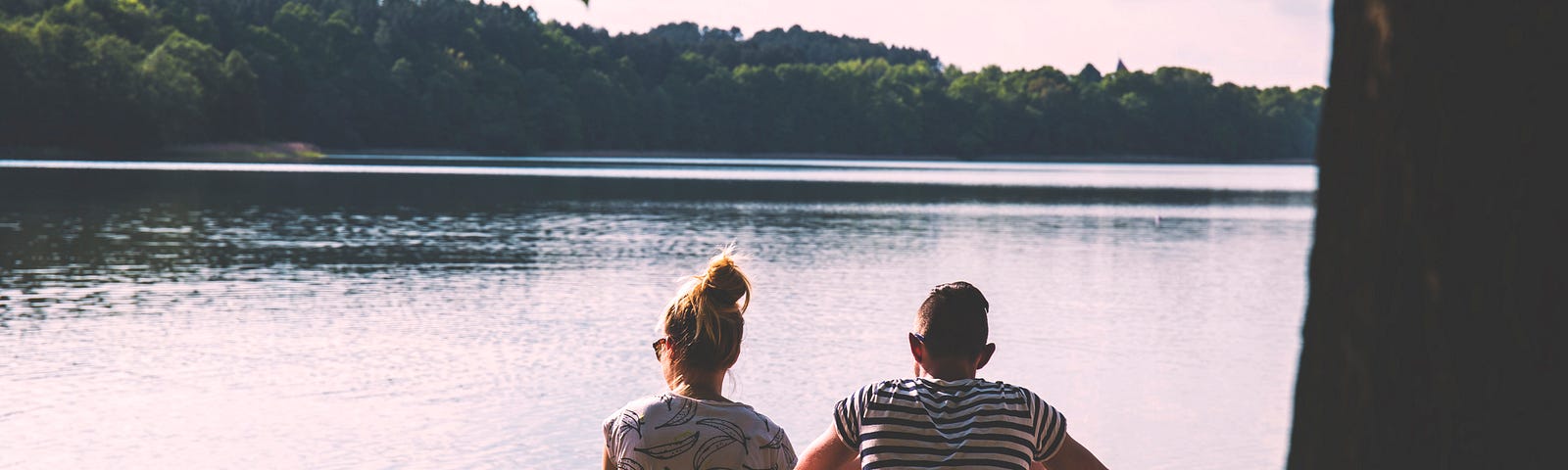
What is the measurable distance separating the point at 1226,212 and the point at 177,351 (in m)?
36.2

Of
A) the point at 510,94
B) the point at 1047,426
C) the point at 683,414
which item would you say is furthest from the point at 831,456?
the point at 510,94

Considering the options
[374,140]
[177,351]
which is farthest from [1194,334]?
[374,140]

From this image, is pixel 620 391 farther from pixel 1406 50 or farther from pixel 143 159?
pixel 143 159

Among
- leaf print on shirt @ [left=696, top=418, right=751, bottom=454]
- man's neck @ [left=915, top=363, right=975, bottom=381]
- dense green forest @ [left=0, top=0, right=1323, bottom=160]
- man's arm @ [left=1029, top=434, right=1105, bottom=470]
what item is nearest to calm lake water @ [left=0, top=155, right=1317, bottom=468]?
leaf print on shirt @ [left=696, top=418, right=751, bottom=454]

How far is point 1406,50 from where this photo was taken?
1.90 m

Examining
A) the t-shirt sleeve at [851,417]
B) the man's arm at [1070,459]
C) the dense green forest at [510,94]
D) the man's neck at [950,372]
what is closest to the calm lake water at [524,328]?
the t-shirt sleeve at [851,417]

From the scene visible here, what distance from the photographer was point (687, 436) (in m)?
3.55

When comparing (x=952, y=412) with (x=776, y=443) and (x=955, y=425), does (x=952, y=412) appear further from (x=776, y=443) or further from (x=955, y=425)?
(x=776, y=443)

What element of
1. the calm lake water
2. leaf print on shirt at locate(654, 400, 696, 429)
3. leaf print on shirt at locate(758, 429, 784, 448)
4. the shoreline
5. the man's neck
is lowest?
the shoreline

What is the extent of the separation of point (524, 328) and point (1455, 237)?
45.4 ft

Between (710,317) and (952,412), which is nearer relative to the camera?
(952,412)

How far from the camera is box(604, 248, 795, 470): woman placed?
3426mm

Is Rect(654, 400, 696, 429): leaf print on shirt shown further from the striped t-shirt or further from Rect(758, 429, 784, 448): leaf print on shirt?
the striped t-shirt

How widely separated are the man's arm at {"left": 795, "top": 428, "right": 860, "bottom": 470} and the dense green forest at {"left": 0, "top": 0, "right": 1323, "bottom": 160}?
94692 mm
